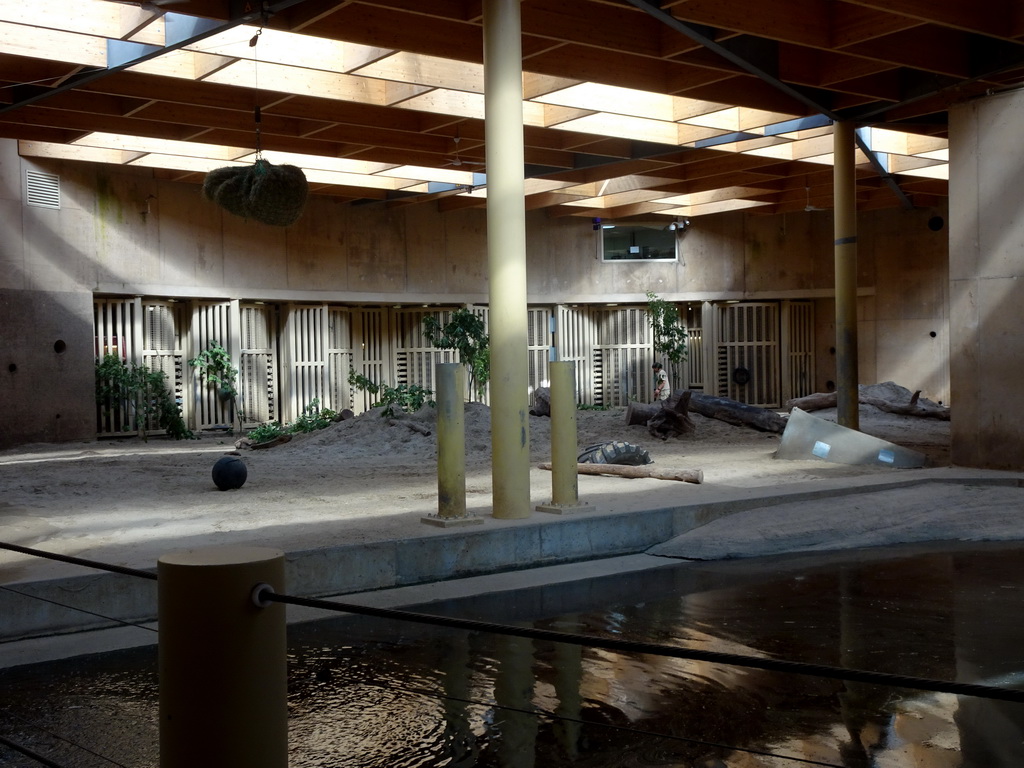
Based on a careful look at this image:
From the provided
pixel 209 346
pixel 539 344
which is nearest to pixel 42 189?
pixel 209 346

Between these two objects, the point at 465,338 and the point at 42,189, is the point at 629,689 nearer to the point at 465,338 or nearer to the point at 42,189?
the point at 465,338

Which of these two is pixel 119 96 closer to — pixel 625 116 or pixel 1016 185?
pixel 625 116

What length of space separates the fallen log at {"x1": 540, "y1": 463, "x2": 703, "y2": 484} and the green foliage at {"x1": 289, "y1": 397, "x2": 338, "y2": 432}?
6.52 meters

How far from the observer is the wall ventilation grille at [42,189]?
56.1ft

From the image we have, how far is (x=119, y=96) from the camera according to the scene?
43.6 ft

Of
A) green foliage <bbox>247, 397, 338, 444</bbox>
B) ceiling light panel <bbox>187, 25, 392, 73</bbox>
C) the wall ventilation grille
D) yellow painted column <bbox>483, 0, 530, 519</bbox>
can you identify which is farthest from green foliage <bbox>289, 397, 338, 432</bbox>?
yellow painted column <bbox>483, 0, 530, 519</bbox>

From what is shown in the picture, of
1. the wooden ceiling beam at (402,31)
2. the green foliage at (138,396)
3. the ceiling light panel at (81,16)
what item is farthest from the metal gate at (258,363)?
the wooden ceiling beam at (402,31)

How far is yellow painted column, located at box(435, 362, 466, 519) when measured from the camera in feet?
27.0

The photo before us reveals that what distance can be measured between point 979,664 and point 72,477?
9.77 meters

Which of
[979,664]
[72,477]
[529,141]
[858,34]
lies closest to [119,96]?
[72,477]

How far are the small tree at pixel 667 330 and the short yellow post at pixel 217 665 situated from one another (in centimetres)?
2110

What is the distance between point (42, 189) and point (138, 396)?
3.87m

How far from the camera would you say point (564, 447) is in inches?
349

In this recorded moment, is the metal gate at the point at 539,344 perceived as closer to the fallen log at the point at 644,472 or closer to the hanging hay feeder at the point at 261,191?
the fallen log at the point at 644,472
